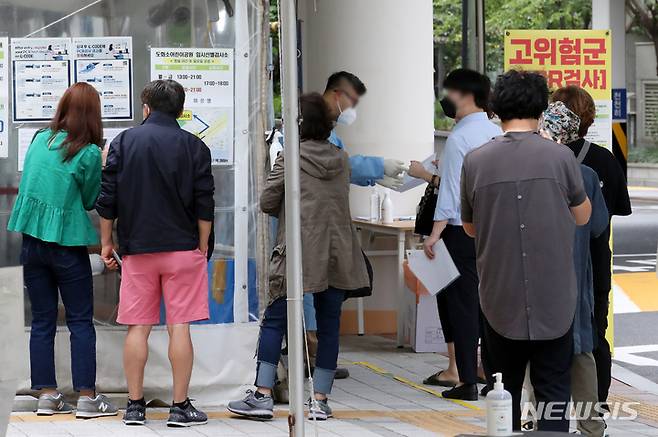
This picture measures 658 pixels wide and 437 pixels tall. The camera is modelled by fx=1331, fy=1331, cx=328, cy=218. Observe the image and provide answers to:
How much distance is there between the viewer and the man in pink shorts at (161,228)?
689cm

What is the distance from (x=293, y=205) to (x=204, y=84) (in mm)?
2211

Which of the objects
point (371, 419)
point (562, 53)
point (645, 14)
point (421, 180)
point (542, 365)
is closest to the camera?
point (542, 365)

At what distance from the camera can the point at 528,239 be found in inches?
206

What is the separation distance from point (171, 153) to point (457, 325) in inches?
88.0

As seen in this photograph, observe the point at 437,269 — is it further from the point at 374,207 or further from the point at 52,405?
the point at 374,207

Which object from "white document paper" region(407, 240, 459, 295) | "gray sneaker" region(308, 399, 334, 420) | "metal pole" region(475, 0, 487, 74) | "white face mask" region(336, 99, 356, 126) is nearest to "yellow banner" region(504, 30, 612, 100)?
"white face mask" region(336, 99, 356, 126)

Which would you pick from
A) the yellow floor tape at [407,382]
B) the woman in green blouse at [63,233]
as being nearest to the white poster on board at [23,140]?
the woman in green blouse at [63,233]

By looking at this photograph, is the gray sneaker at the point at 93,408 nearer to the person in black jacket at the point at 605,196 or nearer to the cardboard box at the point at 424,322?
the person in black jacket at the point at 605,196

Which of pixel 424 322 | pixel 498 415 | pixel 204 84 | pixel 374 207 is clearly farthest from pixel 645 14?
pixel 498 415

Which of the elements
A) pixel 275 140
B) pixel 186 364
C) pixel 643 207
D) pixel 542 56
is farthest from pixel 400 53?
pixel 643 207

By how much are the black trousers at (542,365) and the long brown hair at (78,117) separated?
2.69 m

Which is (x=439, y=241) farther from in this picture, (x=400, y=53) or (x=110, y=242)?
(x=400, y=53)

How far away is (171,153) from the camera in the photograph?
6910 millimetres

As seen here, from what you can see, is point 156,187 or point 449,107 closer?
point 156,187
